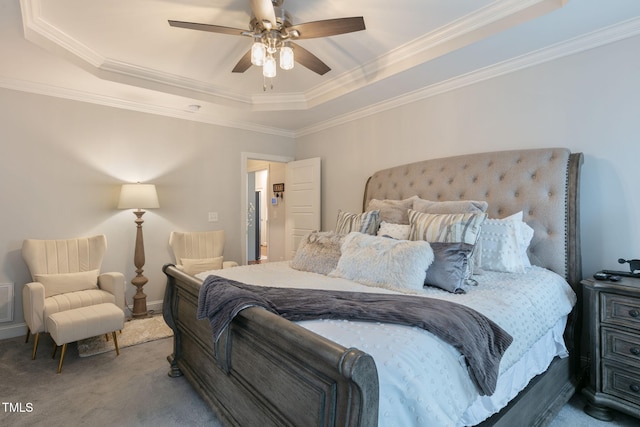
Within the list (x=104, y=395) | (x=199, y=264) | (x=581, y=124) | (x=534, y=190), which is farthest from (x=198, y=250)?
(x=581, y=124)

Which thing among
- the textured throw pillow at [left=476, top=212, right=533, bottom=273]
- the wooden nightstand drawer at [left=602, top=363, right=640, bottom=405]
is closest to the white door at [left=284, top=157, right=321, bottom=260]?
the textured throw pillow at [left=476, top=212, right=533, bottom=273]

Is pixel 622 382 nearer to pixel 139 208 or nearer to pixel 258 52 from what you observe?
pixel 258 52

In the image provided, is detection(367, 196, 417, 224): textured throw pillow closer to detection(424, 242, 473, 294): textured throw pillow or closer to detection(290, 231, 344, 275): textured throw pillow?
detection(290, 231, 344, 275): textured throw pillow

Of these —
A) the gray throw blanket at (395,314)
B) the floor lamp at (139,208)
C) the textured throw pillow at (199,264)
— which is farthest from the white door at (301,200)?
the gray throw blanket at (395,314)

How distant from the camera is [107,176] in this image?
12.1ft

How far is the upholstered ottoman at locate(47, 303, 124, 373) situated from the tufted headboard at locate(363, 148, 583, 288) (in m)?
3.04

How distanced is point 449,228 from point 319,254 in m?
0.99

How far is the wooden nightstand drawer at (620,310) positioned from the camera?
5.95ft

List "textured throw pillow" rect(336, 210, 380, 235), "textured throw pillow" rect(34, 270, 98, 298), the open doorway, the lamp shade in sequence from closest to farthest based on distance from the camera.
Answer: "textured throw pillow" rect(336, 210, 380, 235)
"textured throw pillow" rect(34, 270, 98, 298)
the lamp shade
the open doorway

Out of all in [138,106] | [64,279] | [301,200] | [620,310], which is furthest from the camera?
[301,200]

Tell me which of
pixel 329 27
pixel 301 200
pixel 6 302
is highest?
pixel 329 27

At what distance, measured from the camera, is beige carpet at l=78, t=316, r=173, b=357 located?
288 cm

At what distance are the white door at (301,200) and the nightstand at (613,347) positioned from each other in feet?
10.4

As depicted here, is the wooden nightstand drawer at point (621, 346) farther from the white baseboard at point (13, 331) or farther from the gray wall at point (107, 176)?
the white baseboard at point (13, 331)
